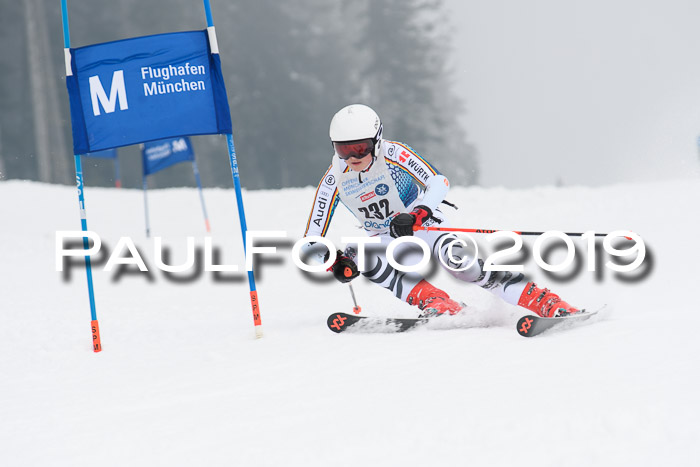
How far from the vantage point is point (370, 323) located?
5.32 metres

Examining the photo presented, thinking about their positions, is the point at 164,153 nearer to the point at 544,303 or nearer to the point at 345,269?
the point at 345,269

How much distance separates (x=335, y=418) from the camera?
319 cm

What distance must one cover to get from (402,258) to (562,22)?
122481mm

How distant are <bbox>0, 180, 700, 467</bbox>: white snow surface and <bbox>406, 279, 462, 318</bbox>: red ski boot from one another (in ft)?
0.66

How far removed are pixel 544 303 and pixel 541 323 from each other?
0.58 meters

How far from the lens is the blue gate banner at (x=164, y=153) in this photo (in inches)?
559

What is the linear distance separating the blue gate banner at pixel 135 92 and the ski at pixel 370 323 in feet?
5.73

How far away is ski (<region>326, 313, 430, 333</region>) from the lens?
17.0 ft

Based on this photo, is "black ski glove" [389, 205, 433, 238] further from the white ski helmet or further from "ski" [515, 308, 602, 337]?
"ski" [515, 308, 602, 337]

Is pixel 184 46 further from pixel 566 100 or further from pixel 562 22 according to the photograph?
pixel 562 22

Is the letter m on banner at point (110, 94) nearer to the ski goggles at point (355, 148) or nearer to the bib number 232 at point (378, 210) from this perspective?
the ski goggles at point (355, 148)

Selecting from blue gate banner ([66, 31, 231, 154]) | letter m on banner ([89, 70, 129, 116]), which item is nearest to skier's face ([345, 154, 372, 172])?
blue gate banner ([66, 31, 231, 154])

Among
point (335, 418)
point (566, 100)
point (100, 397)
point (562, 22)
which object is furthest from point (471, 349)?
point (562, 22)

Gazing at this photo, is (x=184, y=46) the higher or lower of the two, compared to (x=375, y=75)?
lower
